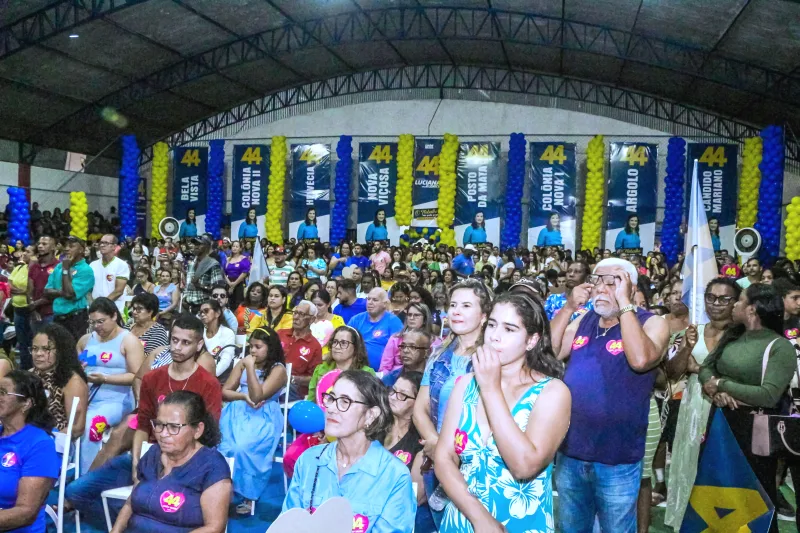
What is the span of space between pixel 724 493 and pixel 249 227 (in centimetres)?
1574

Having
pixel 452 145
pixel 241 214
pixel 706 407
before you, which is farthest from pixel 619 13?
pixel 706 407

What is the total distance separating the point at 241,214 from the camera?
1867 cm

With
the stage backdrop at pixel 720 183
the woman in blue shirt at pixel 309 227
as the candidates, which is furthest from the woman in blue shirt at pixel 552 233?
the woman in blue shirt at pixel 309 227

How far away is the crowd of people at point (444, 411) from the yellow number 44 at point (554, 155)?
12.4 metres

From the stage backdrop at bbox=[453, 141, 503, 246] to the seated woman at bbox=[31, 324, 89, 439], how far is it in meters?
13.8

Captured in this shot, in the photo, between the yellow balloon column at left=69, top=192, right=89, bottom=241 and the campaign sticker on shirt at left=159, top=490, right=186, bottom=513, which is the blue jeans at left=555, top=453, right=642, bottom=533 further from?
the yellow balloon column at left=69, top=192, right=89, bottom=241

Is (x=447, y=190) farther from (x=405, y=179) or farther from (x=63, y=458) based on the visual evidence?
(x=63, y=458)

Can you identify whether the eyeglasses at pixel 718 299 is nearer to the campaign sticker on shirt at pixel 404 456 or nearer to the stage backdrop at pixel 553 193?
the campaign sticker on shirt at pixel 404 456

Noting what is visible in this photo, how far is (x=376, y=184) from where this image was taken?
18.0 m

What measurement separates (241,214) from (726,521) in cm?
1649

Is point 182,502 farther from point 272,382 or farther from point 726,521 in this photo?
point 726,521

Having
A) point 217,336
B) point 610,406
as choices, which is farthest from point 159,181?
point 610,406

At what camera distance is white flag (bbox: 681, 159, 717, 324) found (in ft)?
12.8

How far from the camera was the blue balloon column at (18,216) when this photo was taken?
1449 centimetres
